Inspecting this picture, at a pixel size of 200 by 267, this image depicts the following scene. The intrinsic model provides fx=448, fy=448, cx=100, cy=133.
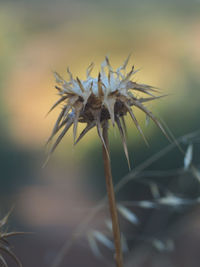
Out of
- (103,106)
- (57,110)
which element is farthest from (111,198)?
(57,110)

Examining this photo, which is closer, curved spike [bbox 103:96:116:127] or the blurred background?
curved spike [bbox 103:96:116:127]

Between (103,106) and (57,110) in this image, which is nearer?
(103,106)

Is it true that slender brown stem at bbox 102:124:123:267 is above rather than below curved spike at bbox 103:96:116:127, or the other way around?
below

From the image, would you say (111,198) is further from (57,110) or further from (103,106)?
(57,110)

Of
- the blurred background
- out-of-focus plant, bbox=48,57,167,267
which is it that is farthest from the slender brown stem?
the blurred background

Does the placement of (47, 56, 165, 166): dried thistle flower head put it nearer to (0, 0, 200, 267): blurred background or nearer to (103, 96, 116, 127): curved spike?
(103, 96, 116, 127): curved spike

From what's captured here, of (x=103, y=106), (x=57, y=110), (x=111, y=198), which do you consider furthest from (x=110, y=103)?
(x=57, y=110)

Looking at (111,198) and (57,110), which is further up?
(57,110)

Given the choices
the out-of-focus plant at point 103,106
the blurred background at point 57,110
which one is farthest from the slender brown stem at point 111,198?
the blurred background at point 57,110

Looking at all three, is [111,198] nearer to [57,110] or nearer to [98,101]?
[98,101]
